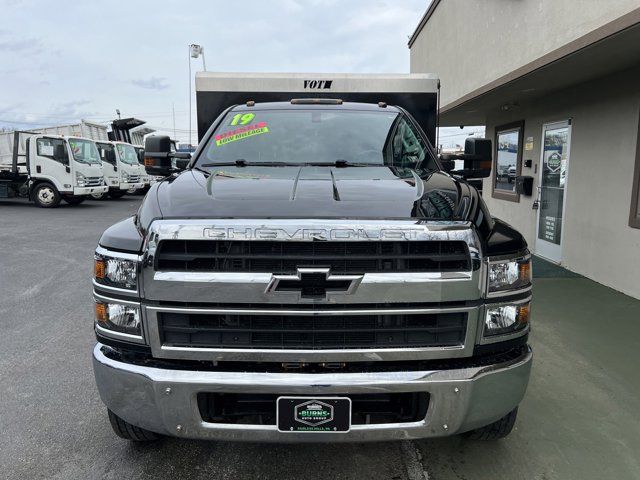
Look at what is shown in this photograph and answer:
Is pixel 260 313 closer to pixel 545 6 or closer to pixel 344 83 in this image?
pixel 344 83

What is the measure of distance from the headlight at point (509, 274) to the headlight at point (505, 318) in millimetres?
90

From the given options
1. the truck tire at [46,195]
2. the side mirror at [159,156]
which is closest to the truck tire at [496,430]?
the side mirror at [159,156]

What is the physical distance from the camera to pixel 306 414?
2145mm

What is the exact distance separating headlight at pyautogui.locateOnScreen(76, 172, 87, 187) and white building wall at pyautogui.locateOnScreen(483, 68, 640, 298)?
1517 centimetres

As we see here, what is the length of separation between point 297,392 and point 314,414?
13 centimetres

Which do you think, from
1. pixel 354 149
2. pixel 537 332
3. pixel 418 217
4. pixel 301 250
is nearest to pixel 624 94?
pixel 537 332

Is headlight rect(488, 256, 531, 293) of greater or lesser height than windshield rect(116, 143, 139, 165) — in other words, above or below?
below

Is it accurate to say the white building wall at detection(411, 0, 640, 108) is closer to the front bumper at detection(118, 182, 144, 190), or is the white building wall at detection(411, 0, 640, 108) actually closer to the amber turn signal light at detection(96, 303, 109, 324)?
the amber turn signal light at detection(96, 303, 109, 324)

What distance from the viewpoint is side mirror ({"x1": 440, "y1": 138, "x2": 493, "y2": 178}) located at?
12.5 ft

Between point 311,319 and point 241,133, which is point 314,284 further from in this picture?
point 241,133

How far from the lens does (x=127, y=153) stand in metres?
22.2

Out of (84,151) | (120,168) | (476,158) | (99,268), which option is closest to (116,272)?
(99,268)

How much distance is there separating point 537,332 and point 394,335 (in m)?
3.14

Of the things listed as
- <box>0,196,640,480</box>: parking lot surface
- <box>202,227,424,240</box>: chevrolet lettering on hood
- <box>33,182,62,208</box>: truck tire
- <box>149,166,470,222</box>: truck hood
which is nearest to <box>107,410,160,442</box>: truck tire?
<box>0,196,640,480</box>: parking lot surface
